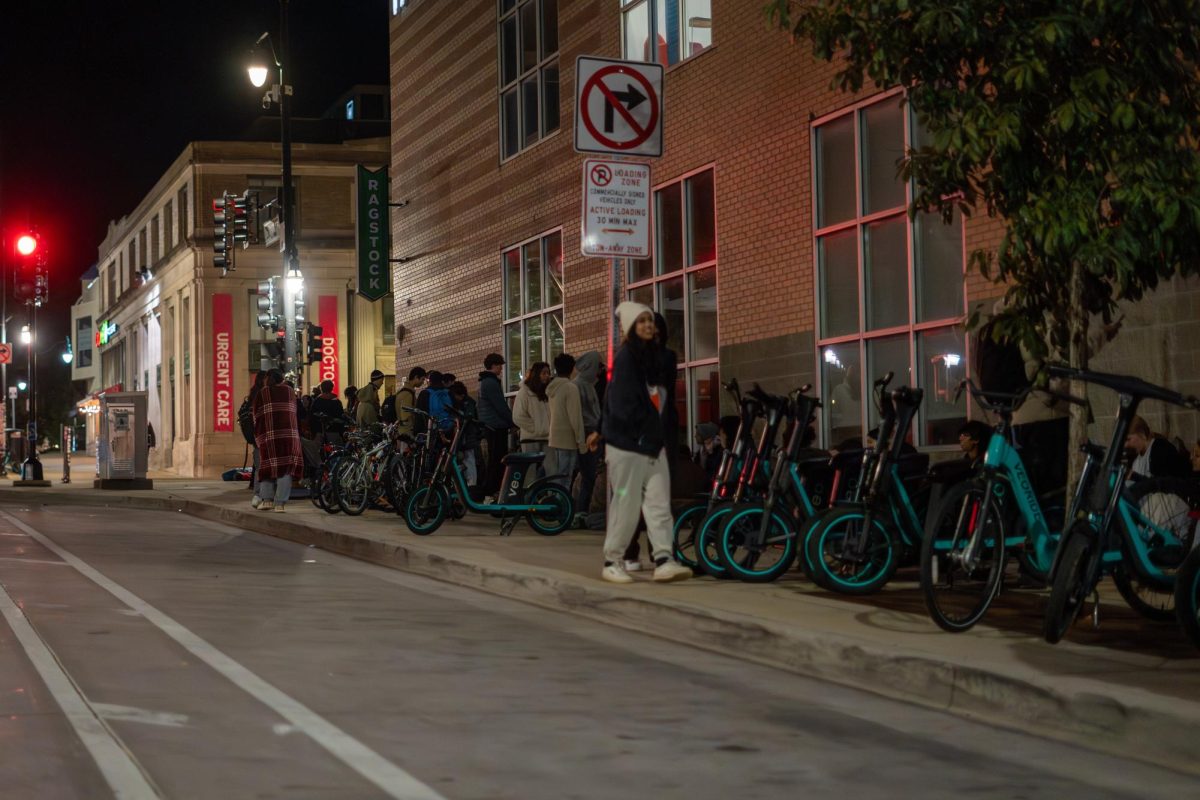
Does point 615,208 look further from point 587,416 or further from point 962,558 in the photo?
point 587,416

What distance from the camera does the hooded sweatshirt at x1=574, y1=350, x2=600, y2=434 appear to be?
14930 millimetres

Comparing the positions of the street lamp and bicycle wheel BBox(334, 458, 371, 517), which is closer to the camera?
bicycle wheel BBox(334, 458, 371, 517)

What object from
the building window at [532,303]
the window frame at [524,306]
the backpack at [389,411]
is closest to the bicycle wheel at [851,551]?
the backpack at [389,411]

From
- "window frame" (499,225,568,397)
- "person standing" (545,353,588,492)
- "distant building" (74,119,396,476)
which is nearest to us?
"person standing" (545,353,588,492)

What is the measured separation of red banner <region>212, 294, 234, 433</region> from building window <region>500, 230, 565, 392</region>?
87.6 feet

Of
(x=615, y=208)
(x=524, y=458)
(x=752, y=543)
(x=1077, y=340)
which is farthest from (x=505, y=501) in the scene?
(x=1077, y=340)

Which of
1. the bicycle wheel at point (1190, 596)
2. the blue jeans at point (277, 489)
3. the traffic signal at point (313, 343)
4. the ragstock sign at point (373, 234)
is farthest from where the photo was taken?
the ragstock sign at point (373, 234)

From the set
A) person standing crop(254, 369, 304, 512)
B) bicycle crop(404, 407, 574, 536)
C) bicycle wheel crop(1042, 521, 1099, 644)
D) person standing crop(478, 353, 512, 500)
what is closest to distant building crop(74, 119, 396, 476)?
person standing crop(254, 369, 304, 512)

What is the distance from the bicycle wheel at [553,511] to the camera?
1584cm

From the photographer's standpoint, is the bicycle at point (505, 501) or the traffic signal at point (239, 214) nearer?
the bicycle at point (505, 501)

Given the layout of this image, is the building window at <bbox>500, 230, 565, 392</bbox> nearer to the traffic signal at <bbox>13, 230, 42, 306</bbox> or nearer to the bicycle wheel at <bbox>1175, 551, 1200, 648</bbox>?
the traffic signal at <bbox>13, 230, 42, 306</bbox>

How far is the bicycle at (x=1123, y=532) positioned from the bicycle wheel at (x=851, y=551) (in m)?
1.56

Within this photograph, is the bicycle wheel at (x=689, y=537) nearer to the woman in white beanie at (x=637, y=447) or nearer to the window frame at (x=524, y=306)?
the woman in white beanie at (x=637, y=447)

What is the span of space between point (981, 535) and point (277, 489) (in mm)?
13575
